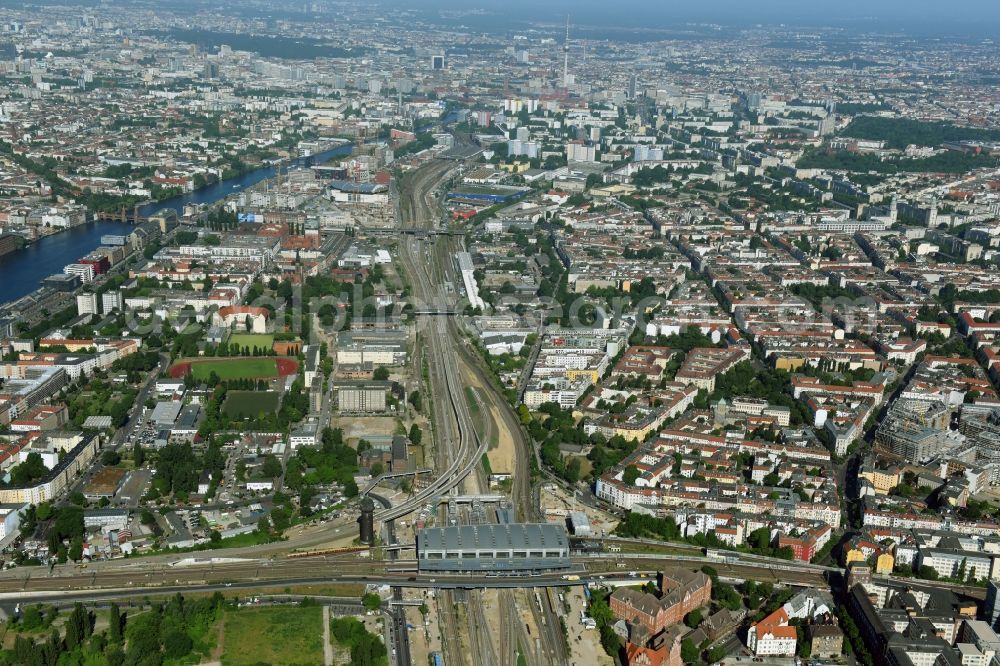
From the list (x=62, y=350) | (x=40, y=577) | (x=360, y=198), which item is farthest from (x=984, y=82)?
(x=40, y=577)

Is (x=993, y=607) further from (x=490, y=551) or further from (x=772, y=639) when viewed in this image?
(x=490, y=551)

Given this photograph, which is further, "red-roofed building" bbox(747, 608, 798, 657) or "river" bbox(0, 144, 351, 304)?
"river" bbox(0, 144, 351, 304)

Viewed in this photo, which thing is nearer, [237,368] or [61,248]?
[237,368]

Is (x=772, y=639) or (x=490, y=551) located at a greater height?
(x=490, y=551)

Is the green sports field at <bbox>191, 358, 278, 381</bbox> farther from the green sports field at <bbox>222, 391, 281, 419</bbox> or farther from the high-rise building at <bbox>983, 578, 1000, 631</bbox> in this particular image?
the high-rise building at <bbox>983, 578, 1000, 631</bbox>

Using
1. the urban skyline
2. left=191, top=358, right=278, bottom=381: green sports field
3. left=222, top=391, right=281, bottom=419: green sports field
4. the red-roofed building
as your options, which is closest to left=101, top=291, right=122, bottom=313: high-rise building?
the urban skyline

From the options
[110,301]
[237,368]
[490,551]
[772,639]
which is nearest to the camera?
[772,639]

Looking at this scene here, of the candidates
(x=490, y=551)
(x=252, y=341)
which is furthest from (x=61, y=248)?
(x=490, y=551)
